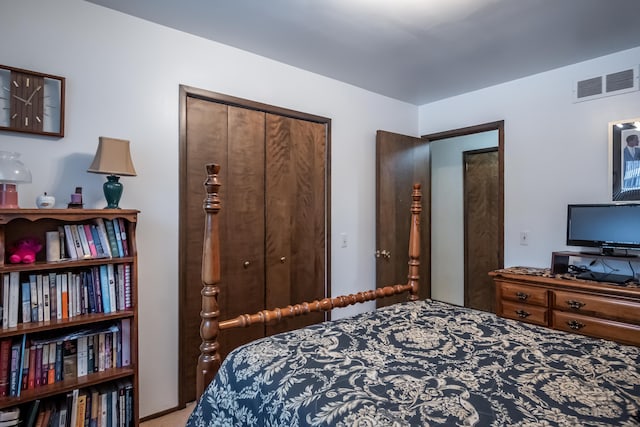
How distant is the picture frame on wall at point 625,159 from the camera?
8.55 ft

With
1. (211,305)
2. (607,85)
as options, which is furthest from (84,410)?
(607,85)

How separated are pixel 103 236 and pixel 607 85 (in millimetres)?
3633

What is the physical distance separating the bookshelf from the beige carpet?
0.31 m

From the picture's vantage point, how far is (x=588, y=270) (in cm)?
274

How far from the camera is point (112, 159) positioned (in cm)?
192

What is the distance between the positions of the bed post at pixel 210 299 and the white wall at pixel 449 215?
3.72m

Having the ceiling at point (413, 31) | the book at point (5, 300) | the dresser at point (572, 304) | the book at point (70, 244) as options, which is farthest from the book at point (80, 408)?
the dresser at point (572, 304)

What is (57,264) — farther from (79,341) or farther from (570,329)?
(570,329)

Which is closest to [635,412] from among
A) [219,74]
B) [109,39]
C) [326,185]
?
[326,185]

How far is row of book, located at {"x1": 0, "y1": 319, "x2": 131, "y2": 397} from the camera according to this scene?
164 centimetres

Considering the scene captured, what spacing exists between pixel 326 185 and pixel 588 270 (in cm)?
218

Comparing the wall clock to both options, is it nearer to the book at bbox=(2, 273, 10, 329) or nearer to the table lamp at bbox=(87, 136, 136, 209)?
the table lamp at bbox=(87, 136, 136, 209)

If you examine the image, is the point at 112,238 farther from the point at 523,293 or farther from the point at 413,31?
the point at 523,293

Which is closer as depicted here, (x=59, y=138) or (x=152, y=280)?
(x=59, y=138)
